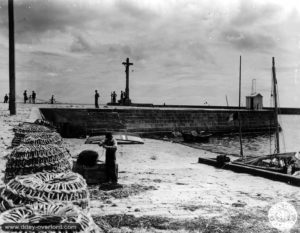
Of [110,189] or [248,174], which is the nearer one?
[110,189]

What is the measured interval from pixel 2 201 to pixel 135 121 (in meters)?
27.8

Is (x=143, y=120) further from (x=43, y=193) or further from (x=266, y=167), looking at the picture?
(x=43, y=193)

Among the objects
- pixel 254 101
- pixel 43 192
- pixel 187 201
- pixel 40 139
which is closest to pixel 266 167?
pixel 187 201

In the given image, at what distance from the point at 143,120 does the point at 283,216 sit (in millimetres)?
26425

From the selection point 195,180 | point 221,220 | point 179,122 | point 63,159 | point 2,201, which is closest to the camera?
point 2,201

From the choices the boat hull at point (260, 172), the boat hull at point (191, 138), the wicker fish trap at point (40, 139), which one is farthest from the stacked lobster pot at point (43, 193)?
the boat hull at point (191, 138)

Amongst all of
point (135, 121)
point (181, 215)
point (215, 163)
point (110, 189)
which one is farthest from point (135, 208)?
point (135, 121)

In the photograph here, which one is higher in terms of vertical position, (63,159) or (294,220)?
(63,159)

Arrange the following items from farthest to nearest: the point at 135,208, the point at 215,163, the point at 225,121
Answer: the point at 225,121, the point at 215,163, the point at 135,208

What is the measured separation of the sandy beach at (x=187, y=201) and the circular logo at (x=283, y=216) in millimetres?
99

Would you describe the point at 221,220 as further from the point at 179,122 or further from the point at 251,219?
the point at 179,122

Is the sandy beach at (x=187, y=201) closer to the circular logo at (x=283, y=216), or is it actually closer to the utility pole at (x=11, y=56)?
the circular logo at (x=283, y=216)

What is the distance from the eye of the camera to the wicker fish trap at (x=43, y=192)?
380cm

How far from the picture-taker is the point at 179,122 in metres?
34.7
